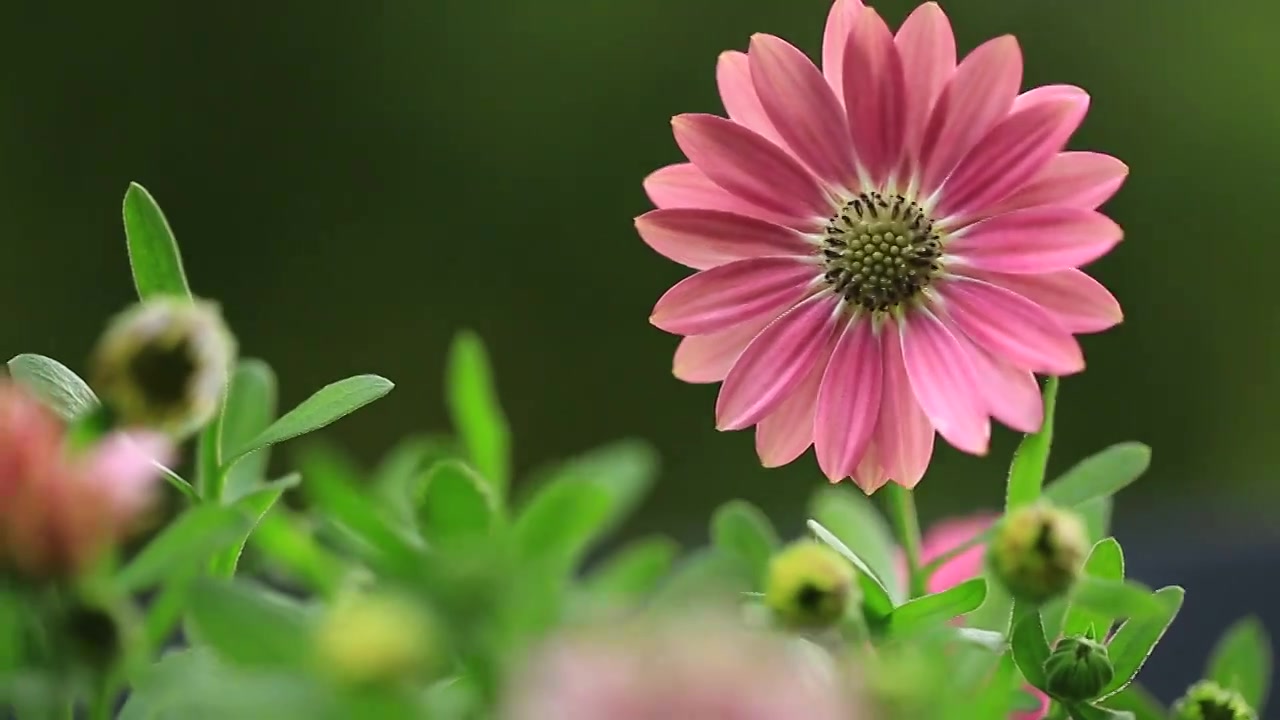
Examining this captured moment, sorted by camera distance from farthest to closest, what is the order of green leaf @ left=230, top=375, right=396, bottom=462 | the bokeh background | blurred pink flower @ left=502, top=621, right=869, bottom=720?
the bokeh background → green leaf @ left=230, top=375, right=396, bottom=462 → blurred pink flower @ left=502, top=621, right=869, bottom=720

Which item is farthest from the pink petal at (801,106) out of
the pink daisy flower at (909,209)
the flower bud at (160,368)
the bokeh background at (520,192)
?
the bokeh background at (520,192)

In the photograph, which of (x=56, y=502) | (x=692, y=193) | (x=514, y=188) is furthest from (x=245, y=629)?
(x=514, y=188)

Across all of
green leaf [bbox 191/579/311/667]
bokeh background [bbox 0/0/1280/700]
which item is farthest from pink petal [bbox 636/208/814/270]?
bokeh background [bbox 0/0/1280/700]

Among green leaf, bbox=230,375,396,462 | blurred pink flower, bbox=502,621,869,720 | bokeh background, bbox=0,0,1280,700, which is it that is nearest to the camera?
blurred pink flower, bbox=502,621,869,720

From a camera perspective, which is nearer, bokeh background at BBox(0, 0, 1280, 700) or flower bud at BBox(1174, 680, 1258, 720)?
flower bud at BBox(1174, 680, 1258, 720)

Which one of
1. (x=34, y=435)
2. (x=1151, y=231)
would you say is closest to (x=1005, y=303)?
(x=34, y=435)

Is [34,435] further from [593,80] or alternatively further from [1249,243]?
[1249,243]

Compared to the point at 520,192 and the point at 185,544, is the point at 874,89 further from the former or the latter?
the point at 520,192

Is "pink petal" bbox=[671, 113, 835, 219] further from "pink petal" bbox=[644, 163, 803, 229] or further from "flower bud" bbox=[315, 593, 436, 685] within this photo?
"flower bud" bbox=[315, 593, 436, 685]
